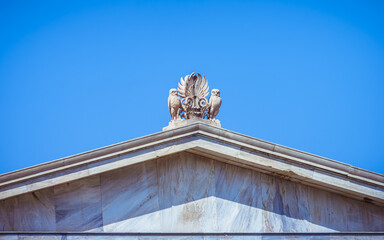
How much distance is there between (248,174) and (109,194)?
12.9 feet

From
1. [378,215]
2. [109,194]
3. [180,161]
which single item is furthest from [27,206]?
[378,215]

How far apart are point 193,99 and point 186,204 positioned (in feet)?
10.6

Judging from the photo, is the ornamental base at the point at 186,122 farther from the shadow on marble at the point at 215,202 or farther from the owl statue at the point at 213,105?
the shadow on marble at the point at 215,202

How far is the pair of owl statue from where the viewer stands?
2261cm

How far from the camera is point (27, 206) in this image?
20.7m

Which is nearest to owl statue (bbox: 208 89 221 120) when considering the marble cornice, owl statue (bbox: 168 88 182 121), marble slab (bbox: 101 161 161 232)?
owl statue (bbox: 168 88 182 121)

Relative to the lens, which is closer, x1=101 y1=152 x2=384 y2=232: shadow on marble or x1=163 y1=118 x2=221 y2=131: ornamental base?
x1=101 y1=152 x2=384 y2=232: shadow on marble

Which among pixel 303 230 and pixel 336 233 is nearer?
pixel 336 233

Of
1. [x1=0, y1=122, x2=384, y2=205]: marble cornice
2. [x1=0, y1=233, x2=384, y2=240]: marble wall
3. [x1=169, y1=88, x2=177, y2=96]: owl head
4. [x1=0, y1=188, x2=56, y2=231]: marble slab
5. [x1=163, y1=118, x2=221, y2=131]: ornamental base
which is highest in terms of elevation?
[x1=169, y1=88, x2=177, y2=96]: owl head

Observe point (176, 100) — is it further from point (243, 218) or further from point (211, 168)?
point (243, 218)

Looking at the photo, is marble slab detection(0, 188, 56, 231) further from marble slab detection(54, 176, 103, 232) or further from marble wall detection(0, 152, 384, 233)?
marble slab detection(54, 176, 103, 232)

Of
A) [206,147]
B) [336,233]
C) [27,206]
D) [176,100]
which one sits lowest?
[336,233]

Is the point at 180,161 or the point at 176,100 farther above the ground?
the point at 176,100

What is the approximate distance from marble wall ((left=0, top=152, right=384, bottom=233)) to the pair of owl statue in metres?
1.50
